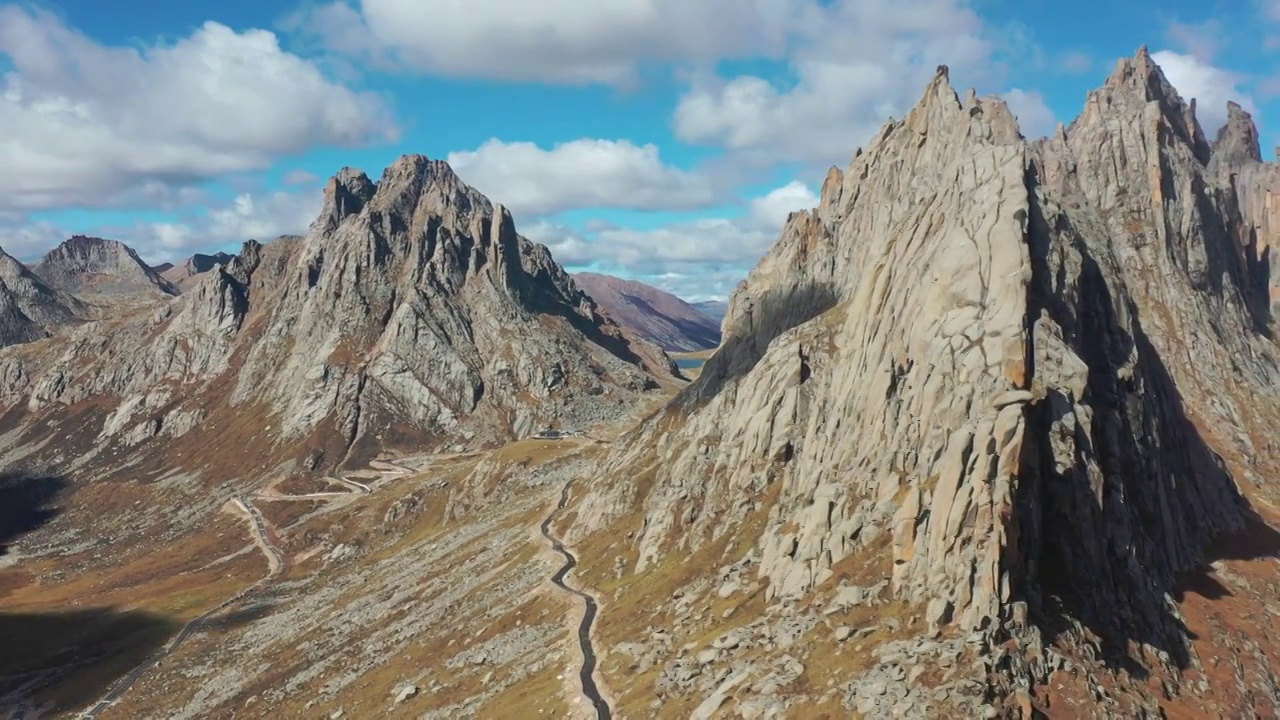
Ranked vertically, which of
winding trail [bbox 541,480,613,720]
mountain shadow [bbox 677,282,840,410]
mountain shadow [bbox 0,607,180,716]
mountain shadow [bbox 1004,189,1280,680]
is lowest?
mountain shadow [bbox 0,607,180,716]

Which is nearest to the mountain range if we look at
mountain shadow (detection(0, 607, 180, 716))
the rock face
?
the rock face

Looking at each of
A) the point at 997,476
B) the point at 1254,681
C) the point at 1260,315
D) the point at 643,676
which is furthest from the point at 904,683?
the point at 1260,315

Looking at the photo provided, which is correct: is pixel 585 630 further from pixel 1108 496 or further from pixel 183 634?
pixel 183 634

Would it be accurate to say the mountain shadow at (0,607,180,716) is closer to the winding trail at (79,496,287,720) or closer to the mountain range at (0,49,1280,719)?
the mountain range at (0,49,1280,719)

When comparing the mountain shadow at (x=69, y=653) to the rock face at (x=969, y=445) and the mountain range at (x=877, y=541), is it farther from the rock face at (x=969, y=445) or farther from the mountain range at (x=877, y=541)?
the rock face at (x=969, y=445)

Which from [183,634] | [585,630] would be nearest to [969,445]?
[585,630]

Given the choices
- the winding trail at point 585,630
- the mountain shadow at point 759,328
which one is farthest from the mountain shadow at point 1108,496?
the mountain shadow at point 759,328
